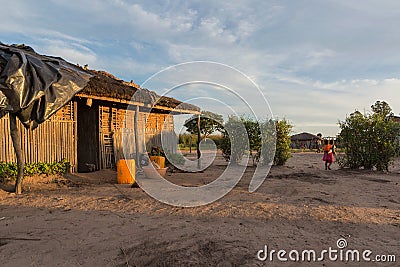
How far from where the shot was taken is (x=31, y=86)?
5.75m

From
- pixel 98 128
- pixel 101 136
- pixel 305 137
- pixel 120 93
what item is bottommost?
pixel 101 136

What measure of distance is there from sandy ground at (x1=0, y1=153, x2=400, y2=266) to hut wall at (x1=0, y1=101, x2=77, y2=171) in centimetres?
105

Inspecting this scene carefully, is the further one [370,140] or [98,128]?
[370,140]

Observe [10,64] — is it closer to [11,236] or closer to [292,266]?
[11,236]

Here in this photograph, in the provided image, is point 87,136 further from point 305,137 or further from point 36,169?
point 305,137

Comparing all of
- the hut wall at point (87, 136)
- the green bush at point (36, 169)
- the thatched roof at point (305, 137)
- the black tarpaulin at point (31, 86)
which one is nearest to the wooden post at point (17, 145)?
the black tarpaulin at point (31, 86)

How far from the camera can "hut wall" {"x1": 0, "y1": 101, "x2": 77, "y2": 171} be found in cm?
775

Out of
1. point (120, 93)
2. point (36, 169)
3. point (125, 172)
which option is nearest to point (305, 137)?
point (120, 93)

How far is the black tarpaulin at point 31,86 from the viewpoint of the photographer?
546 cm

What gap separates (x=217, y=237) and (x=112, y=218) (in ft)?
6.34

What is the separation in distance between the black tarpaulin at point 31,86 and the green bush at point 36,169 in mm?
1992

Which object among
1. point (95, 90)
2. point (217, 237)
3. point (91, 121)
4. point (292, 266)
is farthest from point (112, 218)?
point (91, 121)

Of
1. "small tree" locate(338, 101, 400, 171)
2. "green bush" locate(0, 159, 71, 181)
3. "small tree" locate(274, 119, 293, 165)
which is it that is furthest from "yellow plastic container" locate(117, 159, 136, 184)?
"small tree" locate(338, 101, 400, 171)

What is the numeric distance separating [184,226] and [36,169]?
18.0 ft
